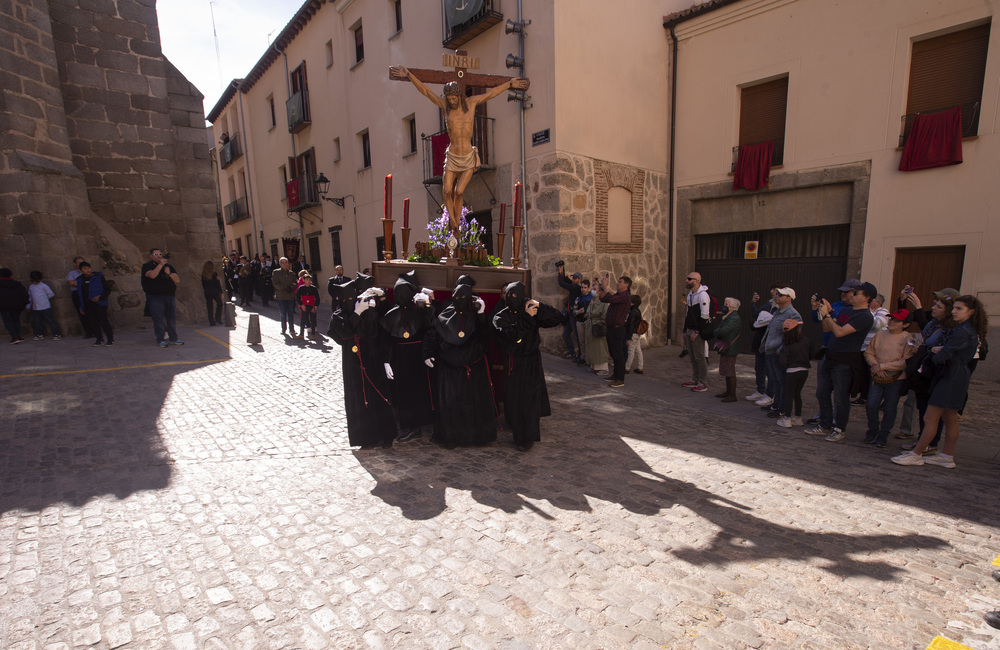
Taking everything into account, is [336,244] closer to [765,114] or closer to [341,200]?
[341,200]

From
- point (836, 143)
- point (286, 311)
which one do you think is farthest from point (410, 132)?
point (836, 143)

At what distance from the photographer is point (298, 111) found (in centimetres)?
2006

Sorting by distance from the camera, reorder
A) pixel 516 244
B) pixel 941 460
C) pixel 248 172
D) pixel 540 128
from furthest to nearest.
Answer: pixel 248 172, pixel 540 128, pixel 516 244, pixel 941 460

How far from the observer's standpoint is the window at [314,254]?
836 inches

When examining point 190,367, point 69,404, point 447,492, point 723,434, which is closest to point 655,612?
point 447,492

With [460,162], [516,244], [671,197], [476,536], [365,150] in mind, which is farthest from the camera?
[365,150]

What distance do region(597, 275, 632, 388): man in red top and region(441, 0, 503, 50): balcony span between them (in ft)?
21.6

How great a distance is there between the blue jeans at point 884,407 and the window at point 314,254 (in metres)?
19.8

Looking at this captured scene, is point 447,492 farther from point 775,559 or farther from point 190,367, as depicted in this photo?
point 190,367

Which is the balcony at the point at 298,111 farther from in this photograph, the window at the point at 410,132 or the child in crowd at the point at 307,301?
the child in crowd at the point at 307,301

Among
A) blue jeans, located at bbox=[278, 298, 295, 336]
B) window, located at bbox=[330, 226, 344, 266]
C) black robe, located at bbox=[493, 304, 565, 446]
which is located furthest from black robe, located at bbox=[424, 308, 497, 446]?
window, located at bbox=[330, 226, 344, 266]

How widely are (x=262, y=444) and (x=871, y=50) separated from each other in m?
12.0

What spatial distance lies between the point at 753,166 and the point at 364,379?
9.77 metres

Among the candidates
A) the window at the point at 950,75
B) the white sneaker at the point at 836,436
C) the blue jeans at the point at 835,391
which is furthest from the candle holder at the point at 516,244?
the window at the point at 950,75
